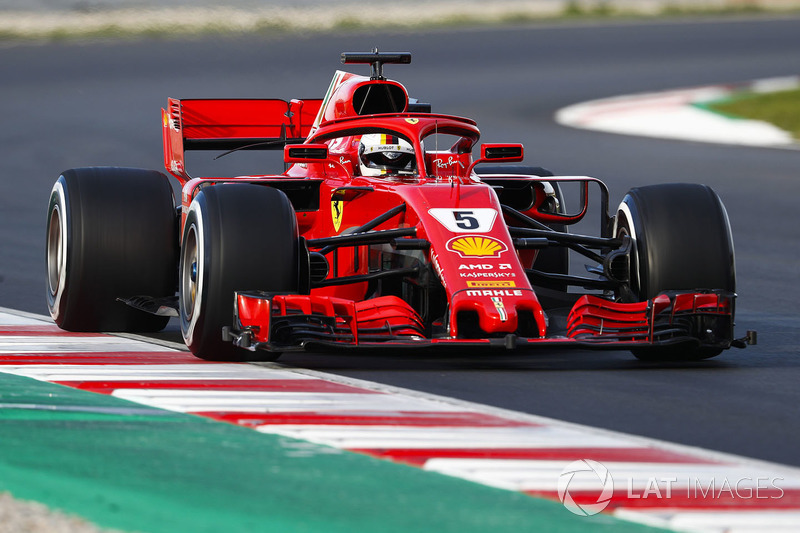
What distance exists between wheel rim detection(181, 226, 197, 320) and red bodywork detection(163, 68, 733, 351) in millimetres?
650

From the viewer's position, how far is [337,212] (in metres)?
9.71

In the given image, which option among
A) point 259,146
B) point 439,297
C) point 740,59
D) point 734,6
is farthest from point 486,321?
point 734,6

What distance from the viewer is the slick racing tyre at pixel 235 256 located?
8.35 meters

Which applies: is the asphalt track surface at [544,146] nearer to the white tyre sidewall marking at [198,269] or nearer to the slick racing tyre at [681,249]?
the slick racing tyre at [681,249]

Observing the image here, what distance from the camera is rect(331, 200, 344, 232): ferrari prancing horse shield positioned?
9.66 metres

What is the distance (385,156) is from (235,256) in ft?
6.15

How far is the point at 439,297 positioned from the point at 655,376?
4.28 feet

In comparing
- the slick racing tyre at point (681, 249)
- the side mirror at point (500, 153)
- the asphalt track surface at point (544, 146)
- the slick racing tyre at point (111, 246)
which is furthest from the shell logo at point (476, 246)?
the slick racing tyre at point (111, 246)

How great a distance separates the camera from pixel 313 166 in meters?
10.4

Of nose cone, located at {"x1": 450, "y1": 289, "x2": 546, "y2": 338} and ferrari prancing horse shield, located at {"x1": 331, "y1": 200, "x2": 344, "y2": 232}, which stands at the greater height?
ferrari prancing horse shield, located at {"x1": 331, "y1": 200, "x2": 344, "y2": 232}

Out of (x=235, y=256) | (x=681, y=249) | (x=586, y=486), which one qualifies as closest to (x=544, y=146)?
(x=681, y=249)

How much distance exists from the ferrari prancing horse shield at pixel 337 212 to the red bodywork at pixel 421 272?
12mm

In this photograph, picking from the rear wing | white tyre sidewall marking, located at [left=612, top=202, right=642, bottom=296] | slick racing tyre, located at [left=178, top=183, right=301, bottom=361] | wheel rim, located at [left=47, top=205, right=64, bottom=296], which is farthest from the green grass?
slick racing tyre, located at [left=178, top=183, right=301, bottom=361]

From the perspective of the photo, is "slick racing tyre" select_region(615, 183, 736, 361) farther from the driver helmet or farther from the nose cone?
the driver helmet
